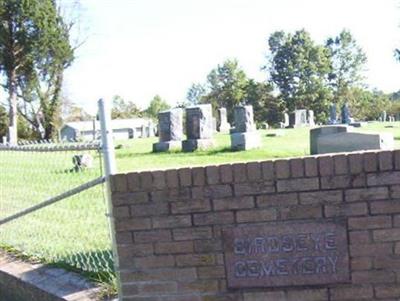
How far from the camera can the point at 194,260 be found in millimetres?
3270

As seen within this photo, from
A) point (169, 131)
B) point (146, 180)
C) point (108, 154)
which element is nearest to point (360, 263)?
point (146, 180)

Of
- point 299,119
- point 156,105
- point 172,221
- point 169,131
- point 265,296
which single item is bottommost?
point 265,296

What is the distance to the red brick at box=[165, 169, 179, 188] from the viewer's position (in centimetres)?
329

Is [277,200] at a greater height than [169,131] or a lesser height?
lesser

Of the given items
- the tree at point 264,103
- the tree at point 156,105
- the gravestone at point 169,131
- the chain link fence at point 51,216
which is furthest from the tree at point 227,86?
the chain link fence at point 51,216

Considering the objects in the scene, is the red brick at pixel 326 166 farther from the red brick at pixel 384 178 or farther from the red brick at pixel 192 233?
the red brick at pixel 192 233

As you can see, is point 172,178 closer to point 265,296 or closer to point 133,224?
point 133,224

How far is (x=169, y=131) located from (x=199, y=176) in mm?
15678

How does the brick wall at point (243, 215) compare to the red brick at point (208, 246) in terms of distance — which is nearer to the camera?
the brick wall at point (243, 215)

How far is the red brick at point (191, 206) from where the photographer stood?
3.23m

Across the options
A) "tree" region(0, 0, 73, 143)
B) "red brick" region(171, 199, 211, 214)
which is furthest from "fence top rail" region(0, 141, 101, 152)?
"tree" region(0, 0, 73, 143)

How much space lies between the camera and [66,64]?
148ft

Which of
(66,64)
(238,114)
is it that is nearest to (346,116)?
(238,114)

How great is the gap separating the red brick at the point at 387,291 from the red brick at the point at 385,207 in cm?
42
